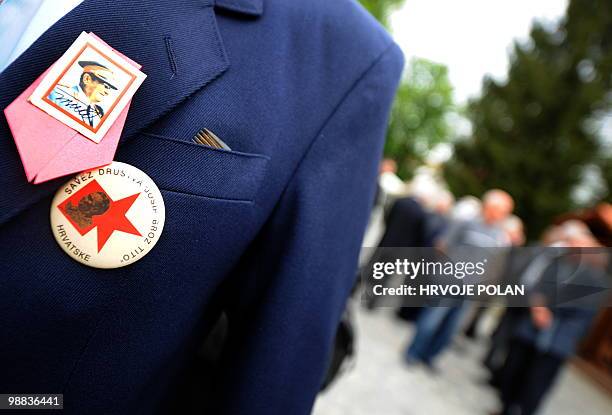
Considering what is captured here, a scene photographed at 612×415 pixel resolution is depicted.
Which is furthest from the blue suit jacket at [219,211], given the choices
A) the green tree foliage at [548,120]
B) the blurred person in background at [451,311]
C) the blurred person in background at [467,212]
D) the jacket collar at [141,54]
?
the green tree foliage at [548,120]

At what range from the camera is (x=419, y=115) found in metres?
26.1

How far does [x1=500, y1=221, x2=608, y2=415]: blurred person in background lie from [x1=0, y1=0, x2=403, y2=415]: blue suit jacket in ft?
8.78

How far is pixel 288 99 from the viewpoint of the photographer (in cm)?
68

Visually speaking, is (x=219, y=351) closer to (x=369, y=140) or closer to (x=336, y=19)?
(x=369, y=140)

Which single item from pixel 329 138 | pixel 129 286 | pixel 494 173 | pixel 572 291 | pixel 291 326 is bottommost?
pixel 494 173

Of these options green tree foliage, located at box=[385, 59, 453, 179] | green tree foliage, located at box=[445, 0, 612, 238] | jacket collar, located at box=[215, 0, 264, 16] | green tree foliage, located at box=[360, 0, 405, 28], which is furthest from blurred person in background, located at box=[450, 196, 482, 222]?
green tree foliage, located at box=[385, 59, 453, 179]

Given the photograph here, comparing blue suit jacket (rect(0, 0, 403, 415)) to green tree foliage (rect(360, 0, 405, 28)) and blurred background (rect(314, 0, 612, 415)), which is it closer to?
blurred background (rect(314, 0, 612, 415))

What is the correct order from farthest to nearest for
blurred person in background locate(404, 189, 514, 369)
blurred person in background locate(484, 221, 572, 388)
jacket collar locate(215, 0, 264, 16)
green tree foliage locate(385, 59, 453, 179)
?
green tree foliage locate(385, 59, 453, 179) < blurred person in background locate(404, 189, 514, 369) < blurred person in background locate(484, 221, 572, 388) < jacket collar locate(215, 0, 264, 16)

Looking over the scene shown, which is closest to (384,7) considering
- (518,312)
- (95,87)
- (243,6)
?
(518,312)

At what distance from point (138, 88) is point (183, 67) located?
0.21 feet

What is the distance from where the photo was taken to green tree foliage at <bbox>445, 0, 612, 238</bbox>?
12383 mm

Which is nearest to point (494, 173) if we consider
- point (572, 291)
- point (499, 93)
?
point (499, 93)

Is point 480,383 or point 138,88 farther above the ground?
point 138,88

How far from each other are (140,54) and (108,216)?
20cm
